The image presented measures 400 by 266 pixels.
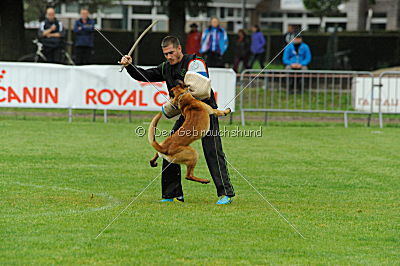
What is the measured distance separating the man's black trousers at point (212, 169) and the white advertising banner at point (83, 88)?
32.6 ft

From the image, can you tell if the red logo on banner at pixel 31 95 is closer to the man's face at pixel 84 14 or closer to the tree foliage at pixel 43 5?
the man's face at pixel 84 14

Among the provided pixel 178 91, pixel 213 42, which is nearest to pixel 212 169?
pixel 178 91

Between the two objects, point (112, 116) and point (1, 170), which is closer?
point (1, 170)

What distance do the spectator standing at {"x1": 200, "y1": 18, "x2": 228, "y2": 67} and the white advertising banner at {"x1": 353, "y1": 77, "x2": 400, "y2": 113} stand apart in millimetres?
4825

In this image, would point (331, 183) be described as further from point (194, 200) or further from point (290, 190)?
point (194, 200)

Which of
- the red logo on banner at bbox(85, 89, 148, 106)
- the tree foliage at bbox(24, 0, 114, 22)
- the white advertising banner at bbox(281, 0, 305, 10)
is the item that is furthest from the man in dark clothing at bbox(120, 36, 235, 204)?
the white advertising banner at bbox(281, 0, 305, 10)

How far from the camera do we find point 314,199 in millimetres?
10258

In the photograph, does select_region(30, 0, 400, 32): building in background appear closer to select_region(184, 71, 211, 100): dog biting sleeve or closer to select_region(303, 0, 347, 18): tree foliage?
select_region(303, 0, 347, 18): tree foliage

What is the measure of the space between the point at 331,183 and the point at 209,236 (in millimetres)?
4307

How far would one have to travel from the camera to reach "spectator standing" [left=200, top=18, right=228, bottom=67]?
83.2 ft

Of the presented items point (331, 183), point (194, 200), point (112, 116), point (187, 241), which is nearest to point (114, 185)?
point (194, 200)

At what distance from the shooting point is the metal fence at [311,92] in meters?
21.6

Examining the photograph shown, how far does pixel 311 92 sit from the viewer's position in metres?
21.6

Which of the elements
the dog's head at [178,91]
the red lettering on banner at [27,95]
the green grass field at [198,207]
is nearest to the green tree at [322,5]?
the red lettering on banner at [27,95]
